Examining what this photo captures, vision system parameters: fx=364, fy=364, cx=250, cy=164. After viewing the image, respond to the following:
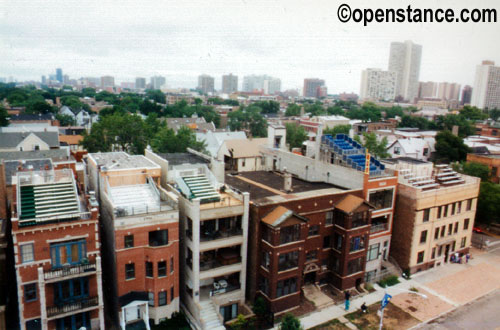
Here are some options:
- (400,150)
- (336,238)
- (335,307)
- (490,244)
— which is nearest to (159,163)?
(336,238)

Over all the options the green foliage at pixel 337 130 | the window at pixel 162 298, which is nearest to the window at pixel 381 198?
the window at pixel 162 298

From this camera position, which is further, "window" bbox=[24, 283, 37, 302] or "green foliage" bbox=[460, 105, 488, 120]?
"green foliage" bbox=[460, 105, 488, 120]

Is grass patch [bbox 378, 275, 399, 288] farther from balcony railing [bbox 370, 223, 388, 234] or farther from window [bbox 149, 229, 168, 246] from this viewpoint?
window [bbox 149, 229, 168, 246]

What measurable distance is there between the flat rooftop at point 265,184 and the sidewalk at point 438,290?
12286 mm

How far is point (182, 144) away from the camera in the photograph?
69438 millimetres

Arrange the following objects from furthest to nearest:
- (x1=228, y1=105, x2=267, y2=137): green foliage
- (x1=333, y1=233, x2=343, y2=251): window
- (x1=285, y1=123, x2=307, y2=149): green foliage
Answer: (x1=228, y1=105, x2=267, y2=137): green foliage → (x1=285, y1=123, x2=307, y2=149): green foliage → (x1=333, y1=233, x2=343, y2=251): window

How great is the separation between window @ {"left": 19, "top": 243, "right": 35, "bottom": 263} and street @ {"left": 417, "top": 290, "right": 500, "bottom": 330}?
3289cm

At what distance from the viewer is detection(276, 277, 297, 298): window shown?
33.3 m

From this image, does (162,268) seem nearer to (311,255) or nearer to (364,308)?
(311,255)

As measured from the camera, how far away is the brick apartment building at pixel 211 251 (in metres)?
31.4

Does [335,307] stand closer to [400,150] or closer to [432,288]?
[432,288]

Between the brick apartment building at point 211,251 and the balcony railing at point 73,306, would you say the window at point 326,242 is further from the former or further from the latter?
the balcony railing at point 73,306

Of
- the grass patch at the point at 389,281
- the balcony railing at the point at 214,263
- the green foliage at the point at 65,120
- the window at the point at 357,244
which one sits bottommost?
the grass patch at the point at 389,281

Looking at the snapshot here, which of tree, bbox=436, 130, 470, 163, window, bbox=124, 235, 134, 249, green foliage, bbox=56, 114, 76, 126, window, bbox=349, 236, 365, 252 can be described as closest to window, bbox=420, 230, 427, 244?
window, bbox=349, 236, 365, 252
